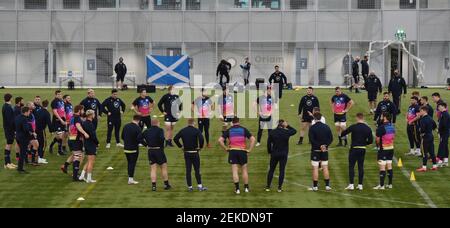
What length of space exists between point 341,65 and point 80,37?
1675 cm

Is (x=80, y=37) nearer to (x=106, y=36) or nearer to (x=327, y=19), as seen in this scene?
(x=106, y=36)

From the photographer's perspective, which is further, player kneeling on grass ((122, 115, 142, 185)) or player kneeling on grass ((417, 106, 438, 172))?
player kneeling on grass ((417, 106, 438, 172))

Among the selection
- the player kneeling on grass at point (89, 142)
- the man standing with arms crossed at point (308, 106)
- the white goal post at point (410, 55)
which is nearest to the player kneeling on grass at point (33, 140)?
the player kneeling on grass at point (89, 142)

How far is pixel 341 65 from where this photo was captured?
55625mm

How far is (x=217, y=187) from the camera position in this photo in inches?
899

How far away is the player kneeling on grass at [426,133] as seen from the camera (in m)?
24.7

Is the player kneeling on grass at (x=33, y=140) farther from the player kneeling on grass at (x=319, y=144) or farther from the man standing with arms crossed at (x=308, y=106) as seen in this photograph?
the man standing with arms crossed at (x=308, y=106)

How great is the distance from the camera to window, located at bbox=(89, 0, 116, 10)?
185 feet

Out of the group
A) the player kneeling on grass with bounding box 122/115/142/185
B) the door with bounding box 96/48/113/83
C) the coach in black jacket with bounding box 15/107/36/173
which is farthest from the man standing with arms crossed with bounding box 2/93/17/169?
the door with bounding box 96/48/113/83

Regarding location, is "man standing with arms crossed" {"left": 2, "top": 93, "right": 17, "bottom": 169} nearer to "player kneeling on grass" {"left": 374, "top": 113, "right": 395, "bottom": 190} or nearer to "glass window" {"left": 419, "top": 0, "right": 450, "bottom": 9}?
"player kneeling on grass" {"left": 374, "top": 113, "right": 395, "bottom": 190}

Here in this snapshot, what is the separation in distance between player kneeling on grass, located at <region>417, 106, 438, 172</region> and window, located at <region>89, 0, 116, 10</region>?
3475cm

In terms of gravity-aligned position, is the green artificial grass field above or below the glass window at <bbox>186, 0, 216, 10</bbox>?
below

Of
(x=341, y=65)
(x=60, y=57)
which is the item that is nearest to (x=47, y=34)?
(x=60, y=57)

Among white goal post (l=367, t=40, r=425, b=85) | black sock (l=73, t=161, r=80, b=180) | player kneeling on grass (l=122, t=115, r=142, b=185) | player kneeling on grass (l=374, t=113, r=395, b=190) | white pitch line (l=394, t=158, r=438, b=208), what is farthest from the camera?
white goal post (l=367, t=40, r=425, b=85)
